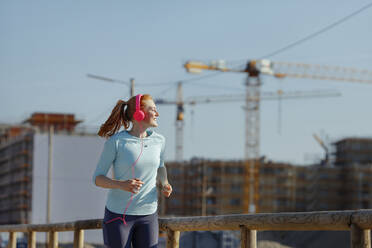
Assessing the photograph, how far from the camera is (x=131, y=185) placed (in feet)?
13.2

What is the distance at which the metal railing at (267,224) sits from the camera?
3.66 m

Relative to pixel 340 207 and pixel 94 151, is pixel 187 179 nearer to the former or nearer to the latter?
pixel 340 207

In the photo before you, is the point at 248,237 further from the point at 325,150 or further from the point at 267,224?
the point at 325,150

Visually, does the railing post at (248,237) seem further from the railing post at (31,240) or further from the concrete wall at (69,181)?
the concrete wall at (69,181)

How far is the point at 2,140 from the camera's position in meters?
132

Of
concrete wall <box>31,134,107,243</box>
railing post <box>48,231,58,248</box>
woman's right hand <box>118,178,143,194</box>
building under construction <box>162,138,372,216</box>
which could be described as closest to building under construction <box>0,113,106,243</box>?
concrete wall <box>31,134,107,243</box>

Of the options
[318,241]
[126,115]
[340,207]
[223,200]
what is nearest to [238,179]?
[223,200]

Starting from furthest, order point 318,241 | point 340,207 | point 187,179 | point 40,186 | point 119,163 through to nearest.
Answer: point 187,179, point 340,207, point 40,186, point 318,241, point 119,163

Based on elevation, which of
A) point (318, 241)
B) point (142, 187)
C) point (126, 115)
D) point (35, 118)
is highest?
point (35, 118)

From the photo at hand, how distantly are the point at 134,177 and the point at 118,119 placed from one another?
413 mm

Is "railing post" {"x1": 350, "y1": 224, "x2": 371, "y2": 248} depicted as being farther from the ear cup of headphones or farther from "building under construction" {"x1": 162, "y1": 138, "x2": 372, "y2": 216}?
"building under construction" {"x1": 162, "y1": 138, "x2": 372, "y2": 216}

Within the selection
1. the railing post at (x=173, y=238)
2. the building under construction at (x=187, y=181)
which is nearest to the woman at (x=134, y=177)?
the railing post at (x=173, y=238)

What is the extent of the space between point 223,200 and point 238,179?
4501mm

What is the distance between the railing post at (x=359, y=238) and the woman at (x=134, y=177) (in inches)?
47.6
